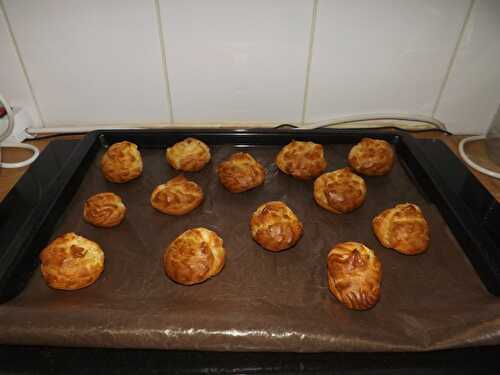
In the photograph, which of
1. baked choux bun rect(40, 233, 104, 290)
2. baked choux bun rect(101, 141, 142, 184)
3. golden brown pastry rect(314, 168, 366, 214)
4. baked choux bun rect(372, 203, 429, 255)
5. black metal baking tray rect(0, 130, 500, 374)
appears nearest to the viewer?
black metal baking tray rect(0, 130, 500, 374)

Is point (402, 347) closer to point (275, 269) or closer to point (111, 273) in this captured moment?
point (275, 269)

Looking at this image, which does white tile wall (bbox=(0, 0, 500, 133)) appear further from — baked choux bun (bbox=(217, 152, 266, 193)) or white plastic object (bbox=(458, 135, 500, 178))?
baked choux bun (bbox=(217, 152, 266, 193))

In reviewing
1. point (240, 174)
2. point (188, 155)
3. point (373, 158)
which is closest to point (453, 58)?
point (373, 158)

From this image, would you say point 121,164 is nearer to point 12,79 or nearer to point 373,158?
point 12,79

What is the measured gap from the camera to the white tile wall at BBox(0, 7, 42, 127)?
1367mm

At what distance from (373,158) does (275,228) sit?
0.53 metres

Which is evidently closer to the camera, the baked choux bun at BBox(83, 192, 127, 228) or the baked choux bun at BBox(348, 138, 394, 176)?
the baked choux bun at BBox(83, 192, 127, 228)

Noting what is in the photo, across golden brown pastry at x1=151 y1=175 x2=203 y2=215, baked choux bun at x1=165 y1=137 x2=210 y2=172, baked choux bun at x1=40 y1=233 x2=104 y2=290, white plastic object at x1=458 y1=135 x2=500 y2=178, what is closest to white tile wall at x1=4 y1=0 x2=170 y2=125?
baked choux bun at x1=165 y1=137 x2=210 y2=172

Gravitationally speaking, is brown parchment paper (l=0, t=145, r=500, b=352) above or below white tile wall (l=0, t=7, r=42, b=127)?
below

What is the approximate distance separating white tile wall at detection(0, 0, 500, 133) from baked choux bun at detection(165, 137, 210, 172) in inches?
10.3

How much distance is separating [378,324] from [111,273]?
0.76 metres

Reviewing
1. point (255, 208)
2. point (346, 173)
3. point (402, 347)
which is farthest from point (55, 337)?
point (346, 173)

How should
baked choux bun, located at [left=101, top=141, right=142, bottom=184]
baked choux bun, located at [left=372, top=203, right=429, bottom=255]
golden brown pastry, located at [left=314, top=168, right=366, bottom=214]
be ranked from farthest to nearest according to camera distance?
baked choux bun, located at [left=101, top=141, right=142, bottom=184], golden brown pastry, located at [left=314, top=168, right=366, bottom=214], baked choux bun, located at [left=372, top=203, right=429, bottom=255]

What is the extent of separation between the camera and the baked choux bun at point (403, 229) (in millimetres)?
1093
